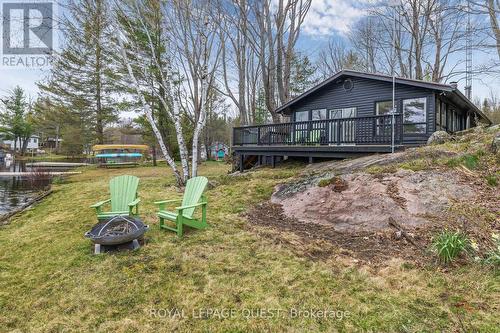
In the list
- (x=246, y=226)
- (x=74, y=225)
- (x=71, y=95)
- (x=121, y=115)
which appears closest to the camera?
(x=246, y=226)

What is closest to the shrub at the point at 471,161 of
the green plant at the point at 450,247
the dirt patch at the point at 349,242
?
the dirt patch at the point at 349,242

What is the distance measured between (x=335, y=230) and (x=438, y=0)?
56.8 ft

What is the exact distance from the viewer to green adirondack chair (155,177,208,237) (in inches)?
165

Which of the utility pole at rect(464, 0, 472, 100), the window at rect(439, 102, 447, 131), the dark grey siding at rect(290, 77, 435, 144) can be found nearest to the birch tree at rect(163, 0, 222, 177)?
the dark grey siding at rect(290, 77, 435, 144)

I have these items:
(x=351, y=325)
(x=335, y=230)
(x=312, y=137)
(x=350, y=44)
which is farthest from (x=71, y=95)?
(x=351, y=325)

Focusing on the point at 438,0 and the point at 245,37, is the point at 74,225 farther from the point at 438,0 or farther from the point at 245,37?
the point at 438,0

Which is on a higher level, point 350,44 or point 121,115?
point 350,44

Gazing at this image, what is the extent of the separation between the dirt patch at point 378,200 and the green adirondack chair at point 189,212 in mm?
1596

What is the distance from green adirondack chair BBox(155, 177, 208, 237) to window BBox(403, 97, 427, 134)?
29.4 ft

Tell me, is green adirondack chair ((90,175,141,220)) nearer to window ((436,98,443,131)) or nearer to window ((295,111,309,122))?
window ((295,111,309,122))

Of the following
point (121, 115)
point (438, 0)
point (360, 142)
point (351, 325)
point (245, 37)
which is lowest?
point (351, 325)

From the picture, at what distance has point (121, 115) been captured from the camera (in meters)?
24.0

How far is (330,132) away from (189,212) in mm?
6956

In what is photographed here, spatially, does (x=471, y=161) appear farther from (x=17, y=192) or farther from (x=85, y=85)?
(x=85, y=85)
